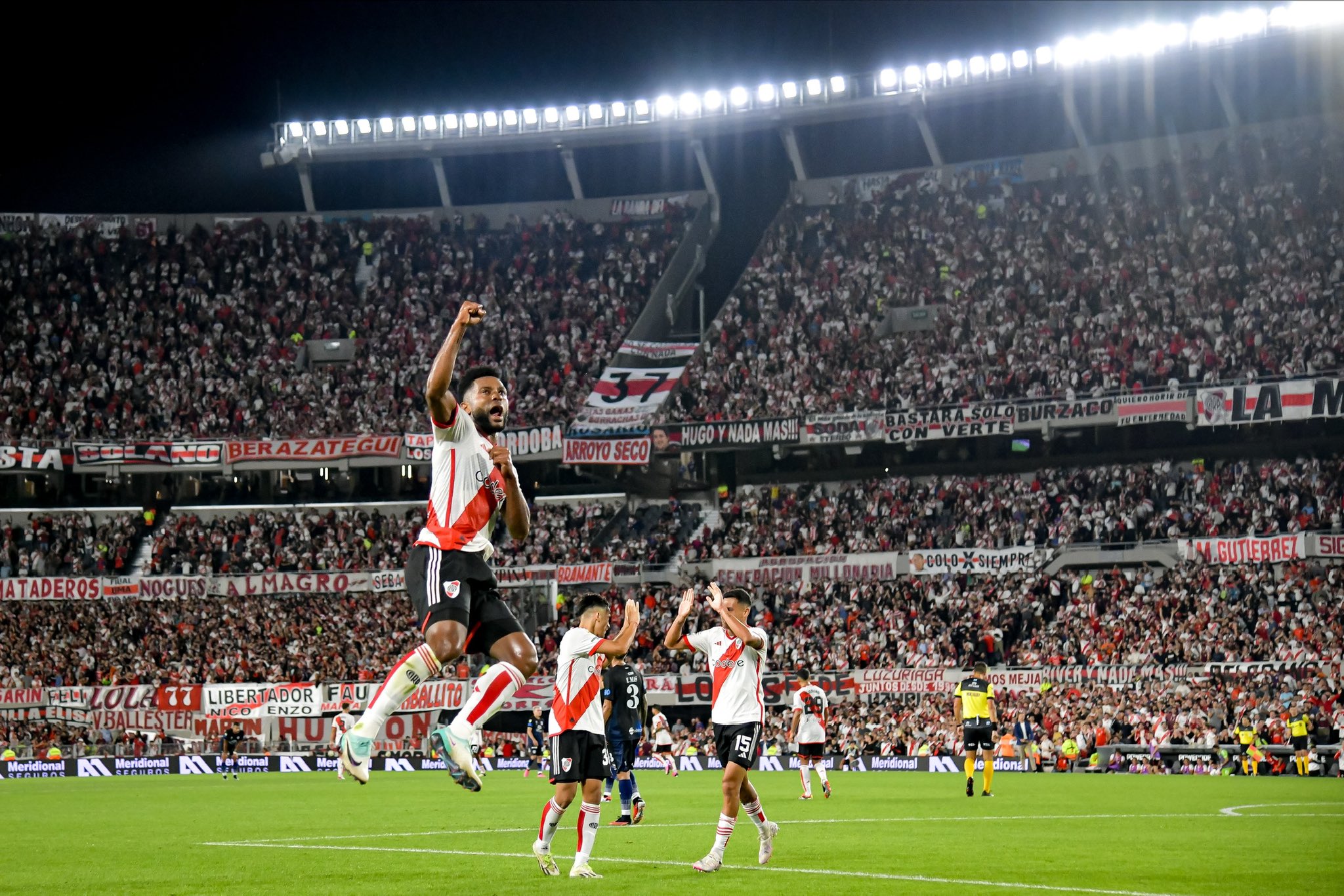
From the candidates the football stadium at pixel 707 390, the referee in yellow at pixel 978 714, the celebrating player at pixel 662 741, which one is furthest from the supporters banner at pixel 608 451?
the referee in yellow at pixel 978 714

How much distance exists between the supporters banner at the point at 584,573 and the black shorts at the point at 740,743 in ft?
124

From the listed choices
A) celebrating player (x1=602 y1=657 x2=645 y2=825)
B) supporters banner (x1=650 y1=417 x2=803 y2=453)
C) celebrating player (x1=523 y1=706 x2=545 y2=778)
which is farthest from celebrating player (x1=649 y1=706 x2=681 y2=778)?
celebrating player (x1=602 y1=657 x2=645 y2=825)

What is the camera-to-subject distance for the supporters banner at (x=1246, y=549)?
146 feet

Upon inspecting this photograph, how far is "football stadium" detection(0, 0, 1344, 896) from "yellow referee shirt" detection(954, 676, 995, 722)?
0.83ft

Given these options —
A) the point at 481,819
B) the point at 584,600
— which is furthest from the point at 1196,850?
the point at 481,819

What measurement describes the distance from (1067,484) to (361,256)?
34580 millimetres

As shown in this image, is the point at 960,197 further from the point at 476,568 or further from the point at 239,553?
the point at 476,568

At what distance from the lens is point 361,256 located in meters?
68.7

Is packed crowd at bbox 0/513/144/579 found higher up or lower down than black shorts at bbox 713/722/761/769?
higher up

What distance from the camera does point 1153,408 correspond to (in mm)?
49375

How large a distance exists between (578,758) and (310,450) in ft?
149

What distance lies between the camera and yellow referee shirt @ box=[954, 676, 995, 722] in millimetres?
27031

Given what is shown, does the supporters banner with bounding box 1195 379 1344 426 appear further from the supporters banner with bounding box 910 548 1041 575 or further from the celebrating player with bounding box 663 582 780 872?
the celebrating player with bounding box 663 582 780 872

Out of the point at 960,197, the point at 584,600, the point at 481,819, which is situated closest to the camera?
the point at 584,600
